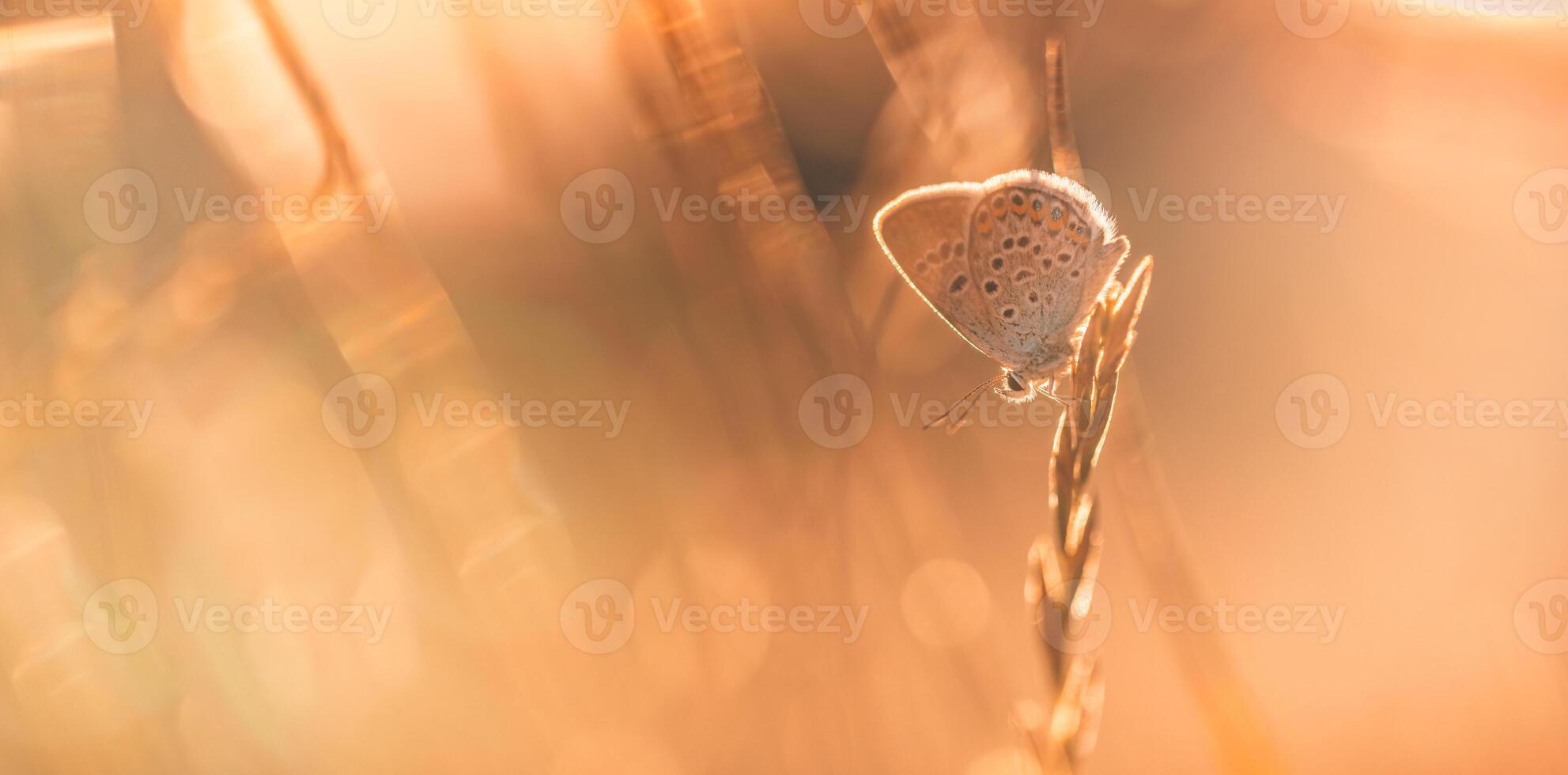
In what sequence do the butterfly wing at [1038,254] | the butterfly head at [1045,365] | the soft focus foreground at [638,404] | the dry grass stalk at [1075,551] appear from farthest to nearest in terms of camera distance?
the soft focus foreground at [638,404] → the butterfly head at [1045,365] → the butterfly wing at [1038,254] → the dry grass stalk at [1075,551]

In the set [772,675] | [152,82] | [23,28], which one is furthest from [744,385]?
[23,28]

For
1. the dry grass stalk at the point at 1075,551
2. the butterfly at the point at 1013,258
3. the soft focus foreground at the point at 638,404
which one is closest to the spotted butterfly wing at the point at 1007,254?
the butterfly at the point at 1013,258

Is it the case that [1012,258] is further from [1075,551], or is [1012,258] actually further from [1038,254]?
[1075,551]

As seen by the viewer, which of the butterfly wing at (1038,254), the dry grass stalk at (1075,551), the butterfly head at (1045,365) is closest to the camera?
the dry grass stalk at (1075,551)

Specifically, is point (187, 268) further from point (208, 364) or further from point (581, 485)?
point (581, 485)

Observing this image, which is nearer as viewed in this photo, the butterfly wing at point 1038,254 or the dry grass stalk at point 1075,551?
the dry grass stalk at point 1075,551

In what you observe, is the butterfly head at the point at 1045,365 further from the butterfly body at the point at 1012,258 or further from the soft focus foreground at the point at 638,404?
the soft focus foreground at the point at 638,404

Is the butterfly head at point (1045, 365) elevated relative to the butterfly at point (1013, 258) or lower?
lower
